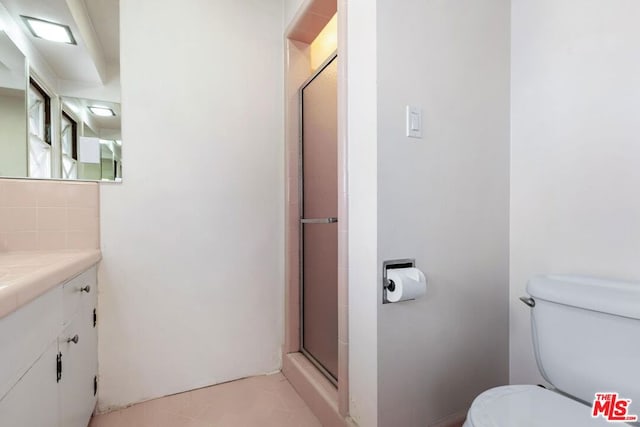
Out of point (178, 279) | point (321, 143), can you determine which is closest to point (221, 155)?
point (321, 143)

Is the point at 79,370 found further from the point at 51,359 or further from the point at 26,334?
the point at 26,334

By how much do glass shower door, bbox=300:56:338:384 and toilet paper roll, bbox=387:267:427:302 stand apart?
47 cm

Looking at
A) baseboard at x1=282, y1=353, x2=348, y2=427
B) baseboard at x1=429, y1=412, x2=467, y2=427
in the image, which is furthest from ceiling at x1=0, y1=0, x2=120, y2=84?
baseboard at x1=429, y1=412, x2=467, y2=427

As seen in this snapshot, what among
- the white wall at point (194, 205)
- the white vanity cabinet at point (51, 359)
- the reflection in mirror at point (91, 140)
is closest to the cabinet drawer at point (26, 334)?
the white vanity cabinet at point (51, 359)

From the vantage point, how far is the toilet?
867 mm

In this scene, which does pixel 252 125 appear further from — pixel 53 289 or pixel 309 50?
pixel 53 289

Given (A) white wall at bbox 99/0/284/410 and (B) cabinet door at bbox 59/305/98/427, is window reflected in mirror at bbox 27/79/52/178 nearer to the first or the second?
(A) white wall at bbox 99/0/284/410

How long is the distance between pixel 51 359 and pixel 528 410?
4.68ft

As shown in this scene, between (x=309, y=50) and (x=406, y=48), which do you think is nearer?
(x=406, y=48)

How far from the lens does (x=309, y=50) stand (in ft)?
6.64

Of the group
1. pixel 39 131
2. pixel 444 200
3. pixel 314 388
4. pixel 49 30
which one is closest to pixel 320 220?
pixel 444 200

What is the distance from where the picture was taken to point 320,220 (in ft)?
5.63

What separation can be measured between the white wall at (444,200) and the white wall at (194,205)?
3.24 ft

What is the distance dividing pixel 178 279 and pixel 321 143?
1.12 m
